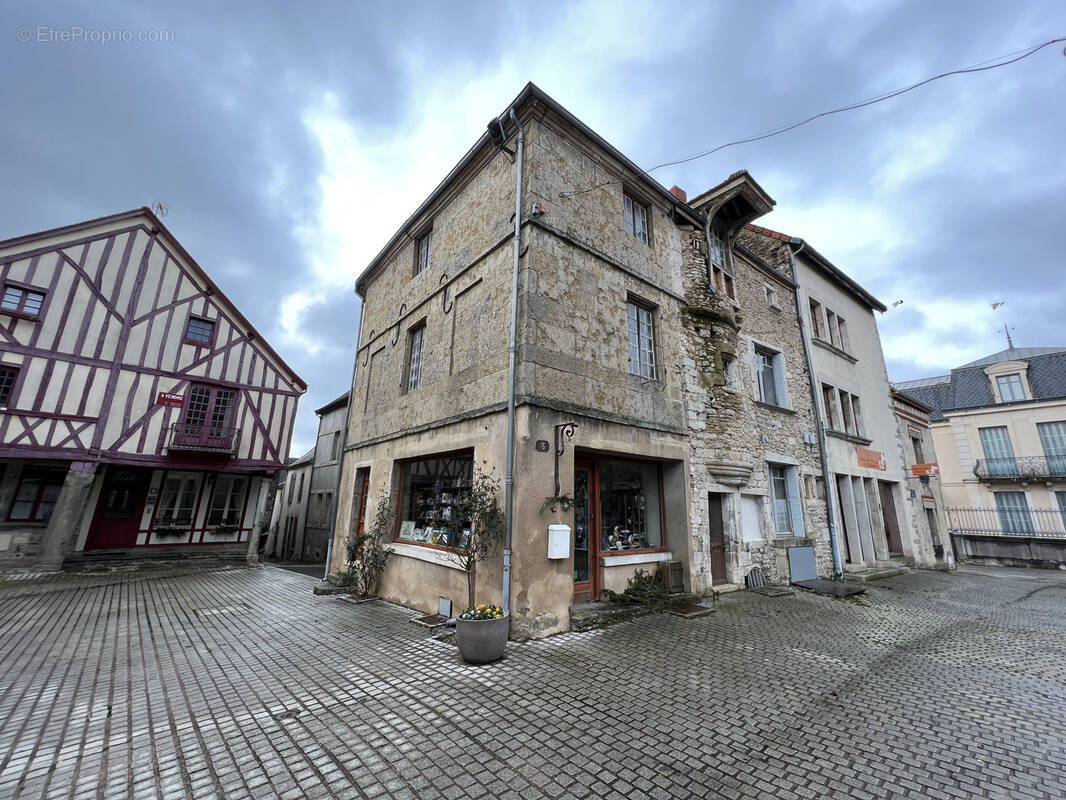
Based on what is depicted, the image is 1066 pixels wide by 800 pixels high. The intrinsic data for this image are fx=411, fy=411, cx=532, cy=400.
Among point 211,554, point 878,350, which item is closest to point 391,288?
point 211,554

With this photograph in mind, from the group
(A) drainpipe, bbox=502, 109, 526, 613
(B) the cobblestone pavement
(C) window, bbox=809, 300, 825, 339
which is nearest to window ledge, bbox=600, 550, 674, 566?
(B) the cobblestone pavement

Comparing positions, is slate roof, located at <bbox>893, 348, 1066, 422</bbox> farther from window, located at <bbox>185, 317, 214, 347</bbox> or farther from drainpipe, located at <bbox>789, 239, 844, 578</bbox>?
window, located at <bbox>185, 317, 214, 347</bbox>

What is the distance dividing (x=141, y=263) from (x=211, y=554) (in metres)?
9.43

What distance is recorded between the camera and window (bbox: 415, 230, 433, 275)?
9.41m

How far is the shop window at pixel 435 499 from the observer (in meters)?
6.60

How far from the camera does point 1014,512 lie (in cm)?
1764

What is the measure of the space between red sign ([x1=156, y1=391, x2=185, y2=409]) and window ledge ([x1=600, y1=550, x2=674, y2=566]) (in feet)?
44.8

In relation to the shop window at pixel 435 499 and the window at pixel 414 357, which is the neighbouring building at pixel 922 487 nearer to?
the shop window at pixel 435 499

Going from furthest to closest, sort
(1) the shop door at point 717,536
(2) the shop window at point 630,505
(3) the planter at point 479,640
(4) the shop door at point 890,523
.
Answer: (4) the shop door at point 890,523, (1) the shop door at point 717,536, (2) the shop window at point 630,505, (3) the planter at point 479,640

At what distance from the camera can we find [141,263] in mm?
12719

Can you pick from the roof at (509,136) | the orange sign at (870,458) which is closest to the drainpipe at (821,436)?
the orange sign at (870,458)

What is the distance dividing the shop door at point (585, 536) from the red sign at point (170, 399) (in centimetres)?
1311

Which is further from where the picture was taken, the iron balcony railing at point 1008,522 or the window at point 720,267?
the iron balcony railing at point 1008,522

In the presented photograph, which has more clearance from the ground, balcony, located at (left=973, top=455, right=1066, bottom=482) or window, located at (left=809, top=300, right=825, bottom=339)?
window, located at (left=809, top=300, right=825, bottom=339)
